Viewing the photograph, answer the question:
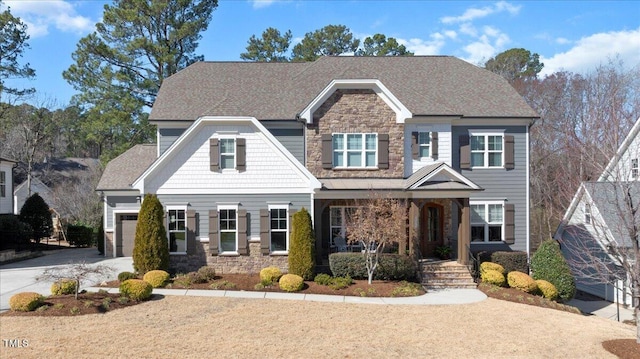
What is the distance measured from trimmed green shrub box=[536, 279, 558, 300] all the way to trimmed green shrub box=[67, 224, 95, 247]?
2739cm

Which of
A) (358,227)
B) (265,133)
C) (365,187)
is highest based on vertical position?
(265,133)

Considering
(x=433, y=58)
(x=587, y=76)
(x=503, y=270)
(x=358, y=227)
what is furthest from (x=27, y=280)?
(x=587, y=76)

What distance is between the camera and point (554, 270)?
18328mm

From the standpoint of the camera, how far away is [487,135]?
21.5 m

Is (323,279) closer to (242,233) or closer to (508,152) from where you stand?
(242,233)

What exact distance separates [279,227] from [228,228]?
6.96 feet

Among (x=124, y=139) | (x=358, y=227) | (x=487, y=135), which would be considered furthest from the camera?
(x=124, y=139)

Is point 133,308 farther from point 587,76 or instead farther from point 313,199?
point 587,76

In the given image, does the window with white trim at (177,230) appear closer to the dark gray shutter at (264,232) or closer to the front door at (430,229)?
the dark gray shutter at (264,232)

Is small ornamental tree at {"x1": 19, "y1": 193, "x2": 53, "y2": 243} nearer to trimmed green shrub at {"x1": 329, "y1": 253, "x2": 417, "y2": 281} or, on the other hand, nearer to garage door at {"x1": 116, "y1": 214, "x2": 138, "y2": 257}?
garage door at {"x1": 116, "y1": 214, "x2": 138, "y2": 257}

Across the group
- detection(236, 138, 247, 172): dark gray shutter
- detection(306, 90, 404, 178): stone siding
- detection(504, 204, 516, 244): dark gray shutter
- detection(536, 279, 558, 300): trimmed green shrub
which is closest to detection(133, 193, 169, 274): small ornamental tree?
detection(236, 138, 247, 172): dark gray shutter

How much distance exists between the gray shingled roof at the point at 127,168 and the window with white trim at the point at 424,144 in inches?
590

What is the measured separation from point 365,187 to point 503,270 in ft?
22.3

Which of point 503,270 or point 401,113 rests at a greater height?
point 401,113
